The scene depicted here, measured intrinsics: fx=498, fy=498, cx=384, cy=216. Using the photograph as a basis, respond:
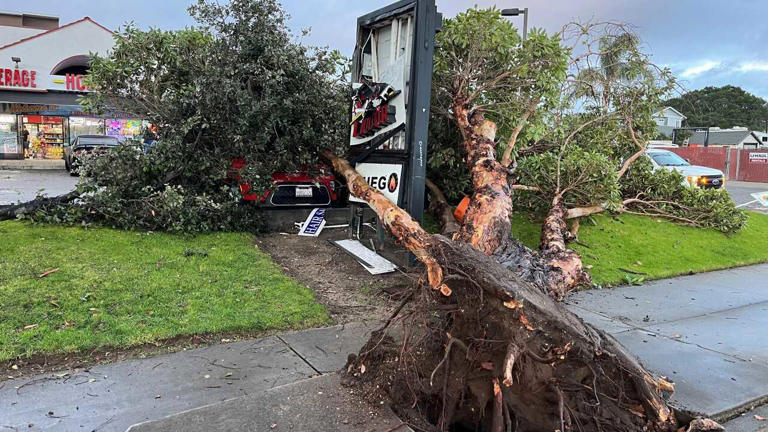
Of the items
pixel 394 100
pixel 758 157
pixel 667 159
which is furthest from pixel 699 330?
pixel 758 157

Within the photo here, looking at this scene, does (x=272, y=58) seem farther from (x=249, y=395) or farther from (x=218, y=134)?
(x=249, y=395)

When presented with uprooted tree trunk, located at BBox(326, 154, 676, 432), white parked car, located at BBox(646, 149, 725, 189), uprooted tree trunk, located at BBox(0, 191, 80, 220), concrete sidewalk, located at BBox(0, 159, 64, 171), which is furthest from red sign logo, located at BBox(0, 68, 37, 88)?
uprooted tree trunk, located at BBox(326, 154, 676, 432)

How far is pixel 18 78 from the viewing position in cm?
2294

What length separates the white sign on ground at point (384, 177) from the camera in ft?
20.9

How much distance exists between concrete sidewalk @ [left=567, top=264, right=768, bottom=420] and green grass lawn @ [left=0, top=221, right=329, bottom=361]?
311 centimetres

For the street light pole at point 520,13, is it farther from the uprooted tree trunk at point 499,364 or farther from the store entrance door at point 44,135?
the store entrance door at point 44,135

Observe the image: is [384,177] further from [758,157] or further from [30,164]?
[758,157]

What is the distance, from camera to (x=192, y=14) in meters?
7.60

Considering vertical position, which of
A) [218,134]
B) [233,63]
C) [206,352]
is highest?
[233,63]

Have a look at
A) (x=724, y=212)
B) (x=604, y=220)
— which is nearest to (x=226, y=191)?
(x=604, y=220)

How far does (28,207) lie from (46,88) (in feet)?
67.8

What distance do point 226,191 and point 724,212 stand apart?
9.52 m

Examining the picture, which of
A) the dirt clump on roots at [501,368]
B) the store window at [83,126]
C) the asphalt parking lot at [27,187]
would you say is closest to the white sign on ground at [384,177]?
the dirt clump on roots at [501,368]

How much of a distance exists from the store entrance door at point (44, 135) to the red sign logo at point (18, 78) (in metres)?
1.92
